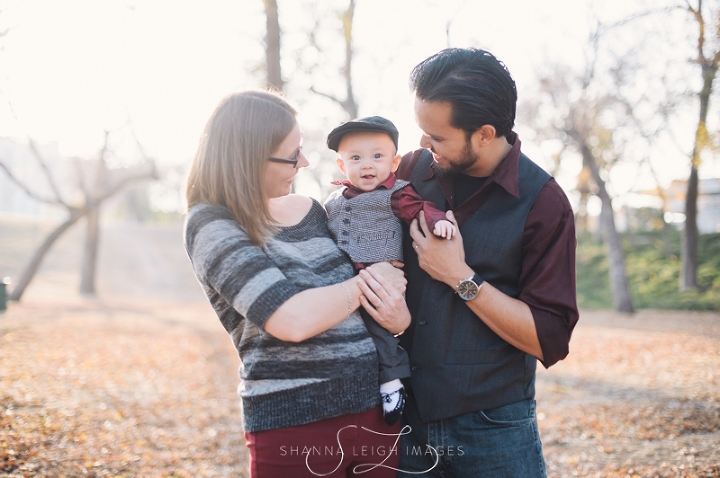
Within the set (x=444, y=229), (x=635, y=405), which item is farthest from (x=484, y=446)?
(x=635, y=405)

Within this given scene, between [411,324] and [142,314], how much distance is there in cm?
1790

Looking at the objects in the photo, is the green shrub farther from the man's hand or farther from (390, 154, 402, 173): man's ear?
the man's hand

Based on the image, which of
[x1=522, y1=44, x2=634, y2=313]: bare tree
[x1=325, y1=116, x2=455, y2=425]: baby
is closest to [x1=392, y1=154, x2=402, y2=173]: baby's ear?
[x1=325, y1=116, x2=455, y2=425]: baby

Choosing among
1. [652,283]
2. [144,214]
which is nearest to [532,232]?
[652,283]

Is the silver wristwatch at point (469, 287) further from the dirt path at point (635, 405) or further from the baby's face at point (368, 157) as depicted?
the dirt path at point (635, 405)

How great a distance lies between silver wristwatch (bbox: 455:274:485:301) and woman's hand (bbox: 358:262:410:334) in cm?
25

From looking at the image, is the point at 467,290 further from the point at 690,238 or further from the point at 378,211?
the point at 690,238

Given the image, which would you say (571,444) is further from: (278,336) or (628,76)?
(628,76)

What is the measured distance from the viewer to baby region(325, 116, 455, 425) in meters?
2.28

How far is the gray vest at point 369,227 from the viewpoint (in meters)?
2.46

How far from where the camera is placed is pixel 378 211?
256 cm

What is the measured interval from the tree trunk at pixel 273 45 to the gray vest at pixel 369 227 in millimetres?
5229

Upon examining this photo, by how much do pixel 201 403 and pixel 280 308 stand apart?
689 centimetres

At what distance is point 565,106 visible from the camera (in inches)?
766
